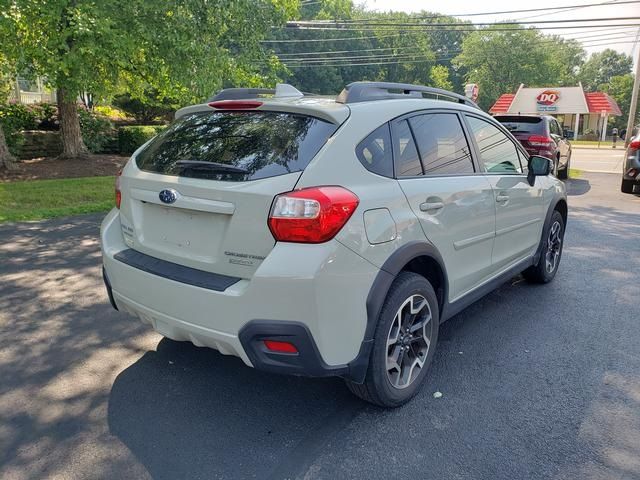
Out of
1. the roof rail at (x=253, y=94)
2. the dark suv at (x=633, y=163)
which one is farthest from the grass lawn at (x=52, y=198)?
the dark suv at (x=633, y=163)

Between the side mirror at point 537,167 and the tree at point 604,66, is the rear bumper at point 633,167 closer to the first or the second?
the side mirror at point 537,167

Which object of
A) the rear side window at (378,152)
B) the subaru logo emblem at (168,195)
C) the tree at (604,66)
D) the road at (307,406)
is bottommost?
the road at (307,406)

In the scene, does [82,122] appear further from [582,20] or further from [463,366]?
[582,20]

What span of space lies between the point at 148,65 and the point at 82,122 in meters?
5.38

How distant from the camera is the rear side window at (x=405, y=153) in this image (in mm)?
2996

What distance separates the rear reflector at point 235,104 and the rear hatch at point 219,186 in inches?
1.5

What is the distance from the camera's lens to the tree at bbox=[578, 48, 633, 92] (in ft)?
310

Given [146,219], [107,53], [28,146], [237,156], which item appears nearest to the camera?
[237,156]

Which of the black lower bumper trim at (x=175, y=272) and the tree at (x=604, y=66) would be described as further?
the tree at (x=604, y=66)

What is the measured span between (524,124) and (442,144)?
973 cm

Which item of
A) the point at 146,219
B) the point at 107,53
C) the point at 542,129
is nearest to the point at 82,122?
the point at 107,53

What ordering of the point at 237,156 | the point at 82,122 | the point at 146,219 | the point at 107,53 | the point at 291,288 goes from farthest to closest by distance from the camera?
the point at 82,122 → the point at 107,53 → the point at 146,219 → the point at 237,156 → the point at 291,288

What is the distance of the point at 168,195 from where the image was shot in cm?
277

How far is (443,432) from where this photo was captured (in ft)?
8.98
